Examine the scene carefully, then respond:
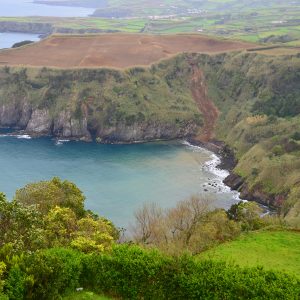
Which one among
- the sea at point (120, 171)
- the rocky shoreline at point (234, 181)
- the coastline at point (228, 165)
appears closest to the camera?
the rocky shoreline at point (234, 181)

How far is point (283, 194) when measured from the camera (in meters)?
81.6

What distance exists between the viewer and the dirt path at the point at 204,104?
121m

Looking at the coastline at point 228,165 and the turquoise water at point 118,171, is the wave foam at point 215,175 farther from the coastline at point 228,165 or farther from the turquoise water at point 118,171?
the coastline at point 228,165

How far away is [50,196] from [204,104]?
292 ft

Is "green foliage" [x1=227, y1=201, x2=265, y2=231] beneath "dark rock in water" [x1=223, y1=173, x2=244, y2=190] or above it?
above

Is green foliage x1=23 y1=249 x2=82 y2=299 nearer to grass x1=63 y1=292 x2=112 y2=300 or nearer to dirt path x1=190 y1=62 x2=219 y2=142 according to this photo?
grass x1=63 y1=292 x2=112 y2=300

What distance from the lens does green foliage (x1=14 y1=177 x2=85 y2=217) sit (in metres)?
45.6

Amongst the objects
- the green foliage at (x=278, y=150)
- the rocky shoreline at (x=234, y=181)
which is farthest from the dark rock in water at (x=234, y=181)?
the green foliage at (x=278, y=150)

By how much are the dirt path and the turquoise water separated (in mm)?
8919

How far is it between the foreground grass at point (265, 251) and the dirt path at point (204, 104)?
76.1 meters

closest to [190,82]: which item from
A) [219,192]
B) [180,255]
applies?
[219,192]

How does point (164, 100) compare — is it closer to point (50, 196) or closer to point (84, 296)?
point (50, 196)

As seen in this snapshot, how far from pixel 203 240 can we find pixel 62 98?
87027mm

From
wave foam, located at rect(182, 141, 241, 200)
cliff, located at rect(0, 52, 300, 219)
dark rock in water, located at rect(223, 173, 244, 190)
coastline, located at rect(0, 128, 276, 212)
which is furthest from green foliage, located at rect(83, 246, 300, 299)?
cliff, located at rect(0, 52, 300, 219)
